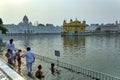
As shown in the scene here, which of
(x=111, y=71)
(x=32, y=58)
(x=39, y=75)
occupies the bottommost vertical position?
(x=111, y=71)

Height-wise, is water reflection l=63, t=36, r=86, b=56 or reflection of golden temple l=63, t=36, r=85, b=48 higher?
water reflection l=63, t=36, r=86, b=56

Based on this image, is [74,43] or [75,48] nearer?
[75,48]

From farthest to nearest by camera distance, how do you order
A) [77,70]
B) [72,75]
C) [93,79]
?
[77,70] → [72,75] → [93,79]

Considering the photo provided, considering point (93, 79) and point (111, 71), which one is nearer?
point (93, 79)

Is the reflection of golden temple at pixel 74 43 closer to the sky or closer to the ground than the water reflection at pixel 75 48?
closer to the ground

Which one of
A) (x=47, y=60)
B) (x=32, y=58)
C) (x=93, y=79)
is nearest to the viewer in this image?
A: (x=32, y=58)

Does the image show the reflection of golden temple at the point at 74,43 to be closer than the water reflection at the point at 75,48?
No

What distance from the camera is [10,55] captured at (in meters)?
20.4

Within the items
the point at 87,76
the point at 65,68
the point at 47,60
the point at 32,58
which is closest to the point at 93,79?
the point at 87,76

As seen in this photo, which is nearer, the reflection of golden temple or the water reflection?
the water reflection

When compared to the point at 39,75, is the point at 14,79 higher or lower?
higher

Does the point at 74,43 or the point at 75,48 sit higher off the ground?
the point at 75,48

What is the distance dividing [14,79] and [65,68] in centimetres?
1986

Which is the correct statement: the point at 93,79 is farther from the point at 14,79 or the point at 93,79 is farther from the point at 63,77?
the point at 14,79
